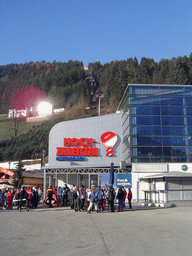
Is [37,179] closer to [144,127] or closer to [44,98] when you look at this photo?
[144,127]

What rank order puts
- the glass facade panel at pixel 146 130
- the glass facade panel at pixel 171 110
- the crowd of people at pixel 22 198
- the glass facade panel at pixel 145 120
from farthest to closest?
the glass facade panel at pixel 171 110 < the glass facade panel at pixel 145 120 < the glass facade panel at pixel 146 130 < the crowd of people at pixel 22 198

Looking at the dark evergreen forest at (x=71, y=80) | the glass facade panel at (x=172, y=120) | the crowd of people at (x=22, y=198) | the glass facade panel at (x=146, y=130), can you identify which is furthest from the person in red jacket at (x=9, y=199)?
the dark evergreen forest at (x=71, y=80)

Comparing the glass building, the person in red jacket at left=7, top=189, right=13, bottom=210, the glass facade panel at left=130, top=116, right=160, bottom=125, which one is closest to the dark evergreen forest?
the glass building

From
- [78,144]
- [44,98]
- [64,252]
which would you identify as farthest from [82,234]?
[44,98]

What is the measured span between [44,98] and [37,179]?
91.6 meters

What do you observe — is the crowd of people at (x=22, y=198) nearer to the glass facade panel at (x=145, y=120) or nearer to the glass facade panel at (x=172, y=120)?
the glass facade panel at (x=145, y=120)

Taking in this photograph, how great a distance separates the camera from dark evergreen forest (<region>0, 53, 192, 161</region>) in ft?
327

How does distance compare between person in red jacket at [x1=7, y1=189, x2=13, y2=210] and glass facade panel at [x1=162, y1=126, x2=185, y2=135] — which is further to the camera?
glass facade panel at [x1=162, y1=126, x2=185, y2=135]

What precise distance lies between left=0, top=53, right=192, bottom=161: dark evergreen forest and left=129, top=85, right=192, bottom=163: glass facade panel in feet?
133

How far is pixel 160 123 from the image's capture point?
3609cm

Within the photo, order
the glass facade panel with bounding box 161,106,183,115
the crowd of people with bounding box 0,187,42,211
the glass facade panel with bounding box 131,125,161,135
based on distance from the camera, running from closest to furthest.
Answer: the crowd of people with bounding box 0,187,42,211 < the glass facade panel with bounding box 131,125,161,135 < the glass facade panel with bounding box 161,106,183,115

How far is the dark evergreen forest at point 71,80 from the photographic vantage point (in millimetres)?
99688

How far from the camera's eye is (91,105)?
427 ft

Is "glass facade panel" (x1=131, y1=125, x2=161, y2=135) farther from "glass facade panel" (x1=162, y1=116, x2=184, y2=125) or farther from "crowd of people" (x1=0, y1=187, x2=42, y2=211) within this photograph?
"crowd of people" (x1=0, y1=187, x2=42, y2=211)
